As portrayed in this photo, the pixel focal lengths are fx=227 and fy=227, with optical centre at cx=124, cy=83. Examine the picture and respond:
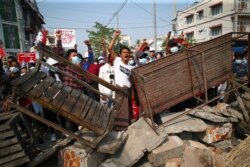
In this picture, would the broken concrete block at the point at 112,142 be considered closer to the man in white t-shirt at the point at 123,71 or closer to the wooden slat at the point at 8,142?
the man in white t-shirt at the point at 123,71

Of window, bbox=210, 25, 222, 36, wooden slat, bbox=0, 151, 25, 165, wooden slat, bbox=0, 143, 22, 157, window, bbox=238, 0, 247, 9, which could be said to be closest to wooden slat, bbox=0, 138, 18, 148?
wooden slat, bbox=0, 143, 22, 157

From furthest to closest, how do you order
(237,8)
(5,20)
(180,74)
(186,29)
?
1. (186,29)
2. (237,8)
3. (5,20)
4. (180,74)

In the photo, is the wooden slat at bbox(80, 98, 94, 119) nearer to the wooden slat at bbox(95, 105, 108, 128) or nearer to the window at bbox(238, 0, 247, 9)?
the wooden slat at bbox(95, 105, 108, 128)

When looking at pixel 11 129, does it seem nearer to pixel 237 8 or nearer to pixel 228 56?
pixel 228 56

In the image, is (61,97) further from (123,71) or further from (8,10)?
(8,10)

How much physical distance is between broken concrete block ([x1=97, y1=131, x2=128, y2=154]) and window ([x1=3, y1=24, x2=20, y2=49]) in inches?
1021

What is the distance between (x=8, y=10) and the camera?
2661 centimetres

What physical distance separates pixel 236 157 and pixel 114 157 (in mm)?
1952

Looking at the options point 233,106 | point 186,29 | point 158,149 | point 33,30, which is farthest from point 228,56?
point 186,29

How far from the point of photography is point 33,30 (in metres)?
38.8

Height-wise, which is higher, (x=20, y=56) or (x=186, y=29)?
(x=186, y=29)

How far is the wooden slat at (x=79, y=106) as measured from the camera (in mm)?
3148

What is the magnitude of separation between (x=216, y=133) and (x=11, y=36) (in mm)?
27862

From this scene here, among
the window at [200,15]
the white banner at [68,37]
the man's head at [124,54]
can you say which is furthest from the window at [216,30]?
the man's head at [124,54]
